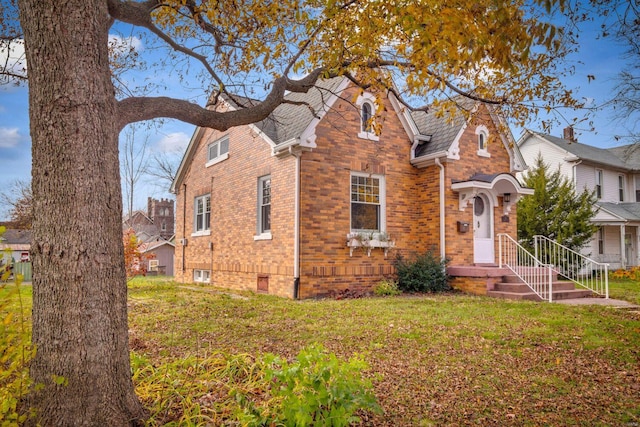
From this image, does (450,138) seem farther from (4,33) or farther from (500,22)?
(4,33)

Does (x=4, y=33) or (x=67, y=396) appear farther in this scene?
(x=4, y=33)

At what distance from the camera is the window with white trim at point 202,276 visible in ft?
54.7

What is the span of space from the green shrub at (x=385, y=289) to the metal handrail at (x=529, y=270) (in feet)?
11.3

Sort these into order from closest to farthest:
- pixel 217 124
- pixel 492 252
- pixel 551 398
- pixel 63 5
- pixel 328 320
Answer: pixel 63 5 < pixel 551 398 < pixel 217 124 < pixel 328 320 < pixel 492 252

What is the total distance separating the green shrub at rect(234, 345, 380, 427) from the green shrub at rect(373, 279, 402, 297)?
889cm

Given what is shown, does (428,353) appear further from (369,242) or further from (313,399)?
(369,242)

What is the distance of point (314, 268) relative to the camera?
37.6ft

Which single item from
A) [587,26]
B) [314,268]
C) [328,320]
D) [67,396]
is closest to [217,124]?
[67,396]

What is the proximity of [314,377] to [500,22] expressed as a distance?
135 inches

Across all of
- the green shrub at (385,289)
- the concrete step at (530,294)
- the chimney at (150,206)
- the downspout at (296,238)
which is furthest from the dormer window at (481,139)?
the chimney at (150,206)

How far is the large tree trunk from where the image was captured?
2.97m

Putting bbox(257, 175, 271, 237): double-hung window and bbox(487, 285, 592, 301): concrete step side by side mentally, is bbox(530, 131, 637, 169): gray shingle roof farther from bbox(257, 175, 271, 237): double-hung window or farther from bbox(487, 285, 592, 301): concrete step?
bbox(257, 175, 271, 237): double-hung window

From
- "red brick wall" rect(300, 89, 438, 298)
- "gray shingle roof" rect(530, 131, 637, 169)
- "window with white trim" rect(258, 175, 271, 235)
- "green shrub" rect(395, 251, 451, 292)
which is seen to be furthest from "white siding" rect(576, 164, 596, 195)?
"window with white trim" rect(258, 175, 271, 235)

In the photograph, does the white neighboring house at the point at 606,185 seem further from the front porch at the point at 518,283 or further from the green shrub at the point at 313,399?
the green shrub at the point at 313,399
